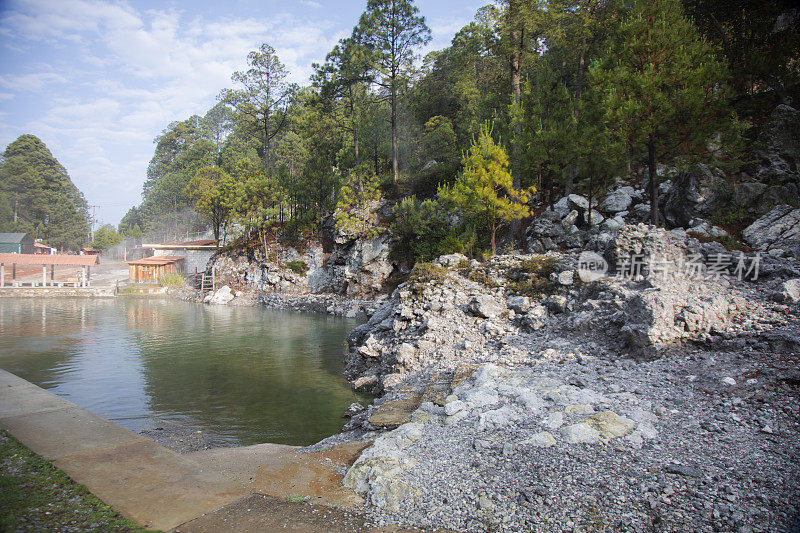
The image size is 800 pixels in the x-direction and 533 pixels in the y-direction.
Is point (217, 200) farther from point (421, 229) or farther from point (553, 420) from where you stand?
point (553, 420)

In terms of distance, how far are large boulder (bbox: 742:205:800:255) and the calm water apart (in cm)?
1490

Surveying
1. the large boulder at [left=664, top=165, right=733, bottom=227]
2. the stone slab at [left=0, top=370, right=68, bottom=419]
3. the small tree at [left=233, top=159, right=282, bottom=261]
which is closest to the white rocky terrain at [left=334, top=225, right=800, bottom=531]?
the stone slab at [left=0, top=370, right=68, bottom=419]

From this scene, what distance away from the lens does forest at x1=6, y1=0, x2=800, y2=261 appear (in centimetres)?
1730

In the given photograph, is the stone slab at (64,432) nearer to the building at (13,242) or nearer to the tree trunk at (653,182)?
the tree trunk at (653,182)

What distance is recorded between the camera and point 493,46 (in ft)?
81.4

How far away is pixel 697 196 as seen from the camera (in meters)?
17.6

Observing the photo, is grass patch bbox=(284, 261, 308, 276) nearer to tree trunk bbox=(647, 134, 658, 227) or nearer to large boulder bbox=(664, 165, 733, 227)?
tree trunk bbox=(647, 134, 658, 227)

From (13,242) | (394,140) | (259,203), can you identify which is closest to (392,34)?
(394,140)

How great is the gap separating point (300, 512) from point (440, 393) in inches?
178

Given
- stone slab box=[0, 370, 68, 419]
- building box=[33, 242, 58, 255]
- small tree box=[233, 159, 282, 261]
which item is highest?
small tree box=[233, 159, 282, 261]

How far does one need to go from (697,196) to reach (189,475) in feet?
69.6

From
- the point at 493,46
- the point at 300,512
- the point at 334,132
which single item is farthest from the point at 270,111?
the point at 300,512

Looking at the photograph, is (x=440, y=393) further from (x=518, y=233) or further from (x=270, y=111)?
(x=270, y=111)

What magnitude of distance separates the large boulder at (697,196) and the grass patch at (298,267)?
3167 centimetres
